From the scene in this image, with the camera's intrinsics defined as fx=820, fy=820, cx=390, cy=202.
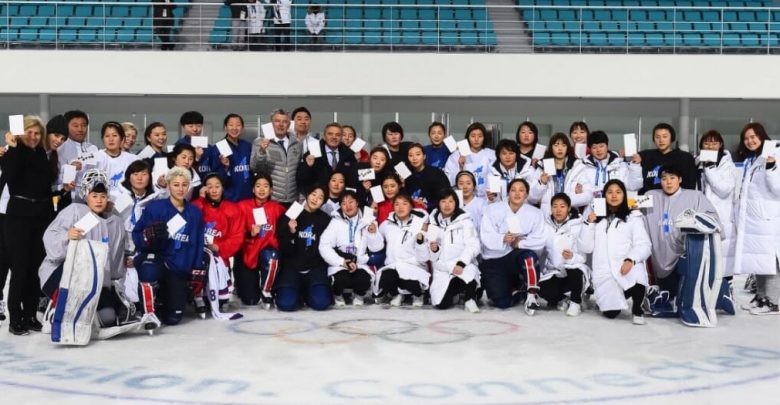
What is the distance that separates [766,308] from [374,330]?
3.54m

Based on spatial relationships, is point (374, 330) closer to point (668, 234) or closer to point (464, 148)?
point (464, 148)

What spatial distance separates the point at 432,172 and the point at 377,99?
949cm

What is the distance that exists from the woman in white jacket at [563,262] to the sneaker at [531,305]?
273 mm

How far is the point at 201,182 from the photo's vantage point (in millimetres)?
7895

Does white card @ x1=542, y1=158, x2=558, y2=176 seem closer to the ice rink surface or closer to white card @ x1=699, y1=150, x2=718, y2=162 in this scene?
white card @ x1=699, y1=150, x2=718, y2=162

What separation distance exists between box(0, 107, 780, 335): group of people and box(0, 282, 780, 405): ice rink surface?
39cm

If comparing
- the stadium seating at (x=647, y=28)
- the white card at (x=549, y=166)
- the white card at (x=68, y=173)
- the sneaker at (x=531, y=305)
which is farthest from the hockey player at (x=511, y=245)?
the stadium seating at (x=647, y=28)

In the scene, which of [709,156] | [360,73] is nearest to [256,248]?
[709,156]

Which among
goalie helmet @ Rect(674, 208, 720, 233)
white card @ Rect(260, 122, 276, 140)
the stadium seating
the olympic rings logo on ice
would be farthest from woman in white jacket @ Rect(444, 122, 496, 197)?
the stadium seating

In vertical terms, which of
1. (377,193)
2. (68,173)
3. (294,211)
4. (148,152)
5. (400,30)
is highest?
(400,30)

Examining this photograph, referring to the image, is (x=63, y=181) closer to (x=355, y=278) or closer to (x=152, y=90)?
(x=355, y=278)

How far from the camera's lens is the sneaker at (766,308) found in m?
7.15

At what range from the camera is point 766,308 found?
7.18m

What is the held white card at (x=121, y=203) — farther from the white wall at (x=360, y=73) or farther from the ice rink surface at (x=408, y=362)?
the white wall at (x=360, y=73)
